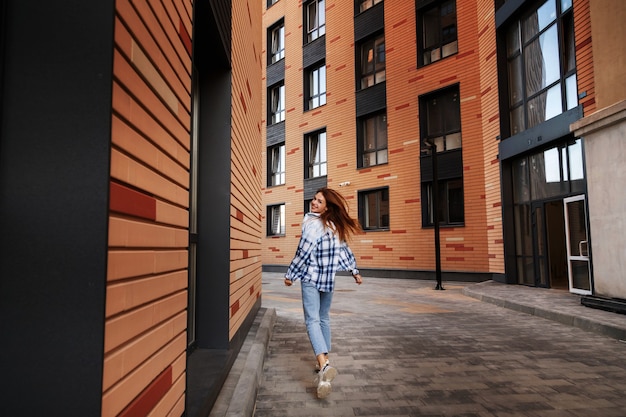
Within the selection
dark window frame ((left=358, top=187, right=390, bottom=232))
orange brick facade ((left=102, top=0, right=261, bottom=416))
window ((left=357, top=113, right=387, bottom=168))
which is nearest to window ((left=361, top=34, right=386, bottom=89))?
window ((left=357, top=113, right=387, bottom=168))

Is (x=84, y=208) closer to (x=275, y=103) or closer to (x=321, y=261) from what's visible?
(x=321, y=261)

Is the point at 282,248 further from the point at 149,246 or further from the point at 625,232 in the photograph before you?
the point at 149,246

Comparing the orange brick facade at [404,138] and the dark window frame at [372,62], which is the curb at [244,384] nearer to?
the orange brick facade at [404,138]

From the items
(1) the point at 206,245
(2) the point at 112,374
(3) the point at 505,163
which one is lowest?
(2) the point at 112,374

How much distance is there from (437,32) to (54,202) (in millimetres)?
16683

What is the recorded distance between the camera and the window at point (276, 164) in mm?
21500

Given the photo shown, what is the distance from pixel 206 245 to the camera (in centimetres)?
397

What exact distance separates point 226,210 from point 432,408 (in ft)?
8.07

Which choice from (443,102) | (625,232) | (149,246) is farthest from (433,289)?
(149,246)

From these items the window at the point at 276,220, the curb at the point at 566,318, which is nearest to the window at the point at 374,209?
the window at the point at 276,220

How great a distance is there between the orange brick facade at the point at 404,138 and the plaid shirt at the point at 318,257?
10.0 metres

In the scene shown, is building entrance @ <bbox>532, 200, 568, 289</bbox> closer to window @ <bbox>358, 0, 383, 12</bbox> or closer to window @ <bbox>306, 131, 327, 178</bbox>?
window @ <bbox>306, 131, 327, 178</bbox>

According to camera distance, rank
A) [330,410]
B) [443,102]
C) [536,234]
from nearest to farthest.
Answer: [330,410]
[536,234]
[443,102]

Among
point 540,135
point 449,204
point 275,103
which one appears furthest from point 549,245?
point 275,103
